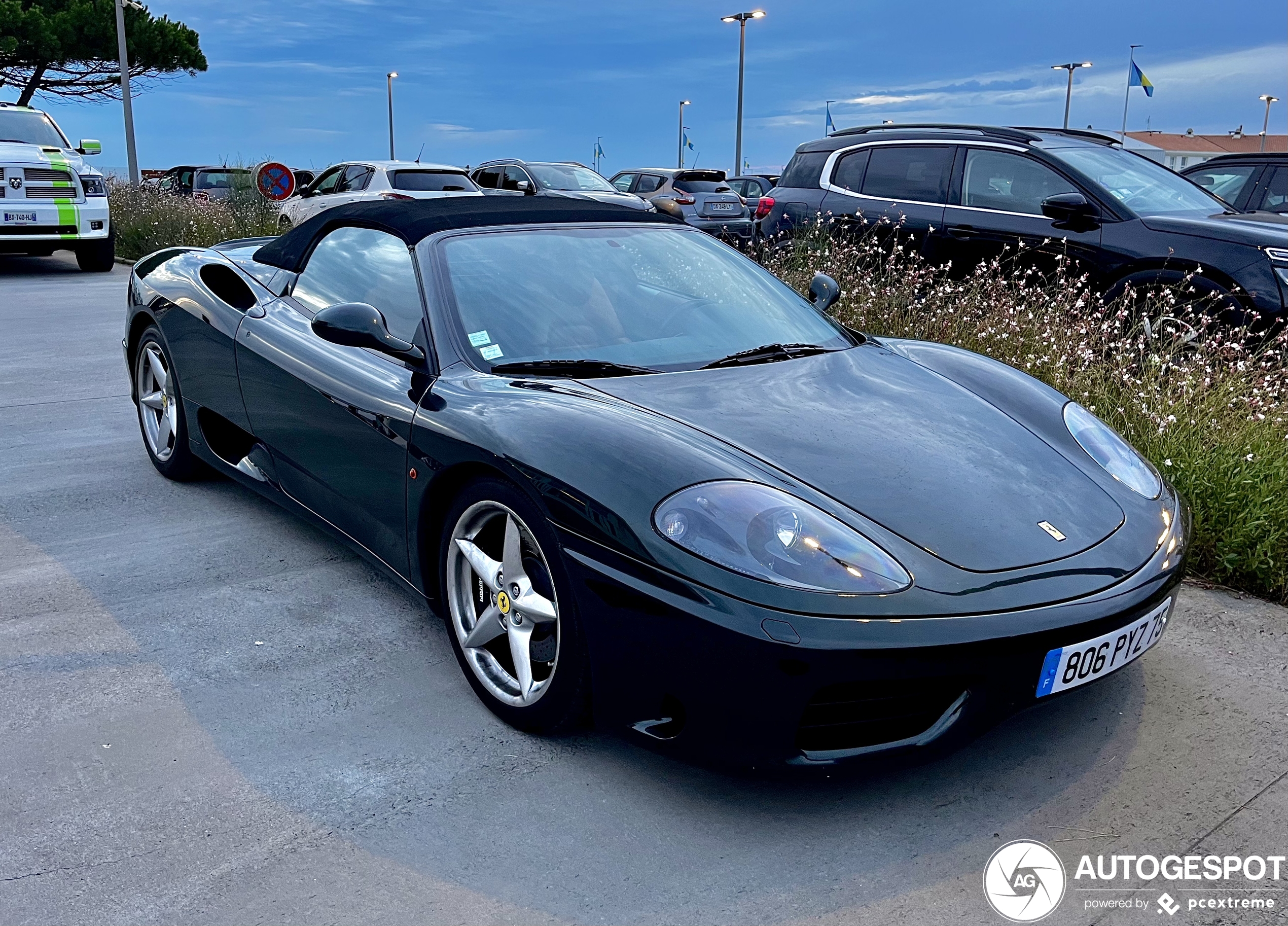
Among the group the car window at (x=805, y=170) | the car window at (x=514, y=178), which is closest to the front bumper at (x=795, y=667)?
the car window at (x=805, y=170)

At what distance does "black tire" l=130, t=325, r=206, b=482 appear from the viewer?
470 cm

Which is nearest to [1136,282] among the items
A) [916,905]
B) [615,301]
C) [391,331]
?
[615,301]

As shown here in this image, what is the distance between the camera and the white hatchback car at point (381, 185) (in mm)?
14938

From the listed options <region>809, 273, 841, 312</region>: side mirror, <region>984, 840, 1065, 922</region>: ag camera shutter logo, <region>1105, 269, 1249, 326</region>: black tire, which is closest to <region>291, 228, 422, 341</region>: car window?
<region>809, 273, 841, 312</region>: side mirror

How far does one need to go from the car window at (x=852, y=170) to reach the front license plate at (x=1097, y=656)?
254 inches

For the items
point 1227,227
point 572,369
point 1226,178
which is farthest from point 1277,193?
point 572,369

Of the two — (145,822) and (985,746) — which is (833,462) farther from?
(145,822)

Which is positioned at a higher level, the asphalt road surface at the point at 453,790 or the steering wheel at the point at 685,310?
the steering wheel at the point at 685,310

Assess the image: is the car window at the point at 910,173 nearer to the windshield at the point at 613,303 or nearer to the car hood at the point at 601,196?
the windshield at the point at 613,303

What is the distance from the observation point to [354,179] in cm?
1564

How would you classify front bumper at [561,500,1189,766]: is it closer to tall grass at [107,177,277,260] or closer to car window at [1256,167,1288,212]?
car window at [1256,167,1288,212]

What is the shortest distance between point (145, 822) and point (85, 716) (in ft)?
1.98

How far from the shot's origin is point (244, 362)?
4.02m

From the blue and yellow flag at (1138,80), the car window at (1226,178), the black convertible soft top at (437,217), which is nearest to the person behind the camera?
the black convertible soft top at (437,217)
